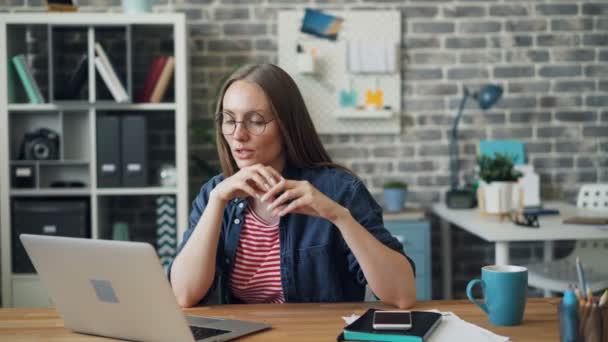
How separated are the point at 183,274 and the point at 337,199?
41 cm

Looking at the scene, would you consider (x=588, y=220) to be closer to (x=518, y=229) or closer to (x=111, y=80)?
(x=518, y=229)

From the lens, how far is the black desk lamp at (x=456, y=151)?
349cm

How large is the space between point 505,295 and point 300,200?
0.46 meters

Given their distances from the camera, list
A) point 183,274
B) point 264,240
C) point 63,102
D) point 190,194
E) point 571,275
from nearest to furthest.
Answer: point 183,274, point 264,240, point 571,275, point 63,102, point 190,194

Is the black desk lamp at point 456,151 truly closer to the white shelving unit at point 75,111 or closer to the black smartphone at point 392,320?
the white shelving unit at point 75,111

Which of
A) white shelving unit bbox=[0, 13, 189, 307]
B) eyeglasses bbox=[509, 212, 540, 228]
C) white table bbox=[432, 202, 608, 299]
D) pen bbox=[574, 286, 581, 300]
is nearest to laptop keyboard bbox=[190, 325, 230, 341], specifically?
pen bbox=[574, 286, 581, 300]

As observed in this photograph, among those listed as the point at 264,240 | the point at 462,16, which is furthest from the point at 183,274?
the point at 462,16

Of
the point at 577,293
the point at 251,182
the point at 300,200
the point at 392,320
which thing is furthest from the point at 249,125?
the point at 577,293

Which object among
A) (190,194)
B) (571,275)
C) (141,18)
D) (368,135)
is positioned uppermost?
(141,18)

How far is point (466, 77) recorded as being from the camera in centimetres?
383

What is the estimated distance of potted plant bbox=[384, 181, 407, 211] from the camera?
142 inches

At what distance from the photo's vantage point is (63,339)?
1.30 meters

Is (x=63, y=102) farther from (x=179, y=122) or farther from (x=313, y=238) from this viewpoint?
(x=313, y=238)

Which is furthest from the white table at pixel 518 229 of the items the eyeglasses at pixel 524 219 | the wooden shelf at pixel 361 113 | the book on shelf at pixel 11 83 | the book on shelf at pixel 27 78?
the book on shelf at pixel 11 83
